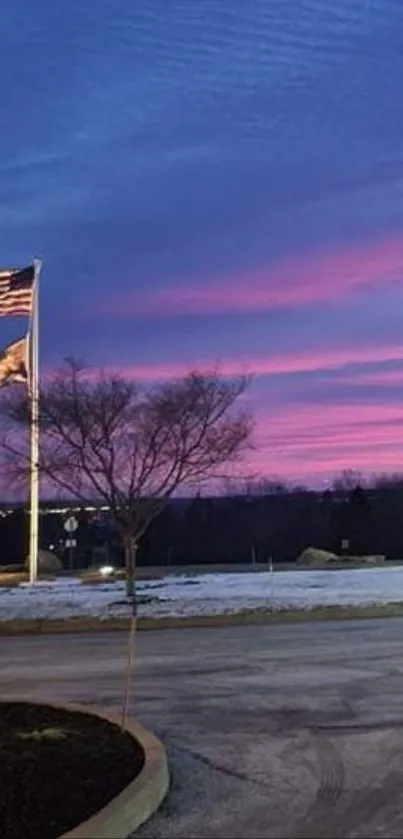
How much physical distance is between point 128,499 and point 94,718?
16.7 m

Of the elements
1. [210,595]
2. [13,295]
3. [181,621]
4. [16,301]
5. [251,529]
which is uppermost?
[13,295]

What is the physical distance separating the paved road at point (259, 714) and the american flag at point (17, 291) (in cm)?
1446

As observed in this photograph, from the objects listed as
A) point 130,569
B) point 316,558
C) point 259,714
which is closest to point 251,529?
point 316,558

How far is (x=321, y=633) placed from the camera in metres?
16.3

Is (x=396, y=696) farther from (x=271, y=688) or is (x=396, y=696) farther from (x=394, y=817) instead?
(x=394, y=817)

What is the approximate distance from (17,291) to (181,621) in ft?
45.9

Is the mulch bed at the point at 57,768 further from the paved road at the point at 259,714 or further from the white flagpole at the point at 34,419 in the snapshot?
the white flagpole at the point at 34,419

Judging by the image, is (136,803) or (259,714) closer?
(136,803)

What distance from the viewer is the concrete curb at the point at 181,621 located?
1773cm

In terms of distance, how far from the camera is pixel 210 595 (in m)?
21.7

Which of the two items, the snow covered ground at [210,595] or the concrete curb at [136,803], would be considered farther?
the snow covered ground at [210,595]

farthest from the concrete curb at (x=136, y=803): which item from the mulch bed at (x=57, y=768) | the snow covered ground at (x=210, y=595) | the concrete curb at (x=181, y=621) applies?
the snow covered ground at (x=210, y=595)

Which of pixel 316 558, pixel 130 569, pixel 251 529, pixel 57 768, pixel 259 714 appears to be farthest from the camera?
pixel 251 529

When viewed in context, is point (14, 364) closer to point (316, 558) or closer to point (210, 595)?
point (210, 595)
